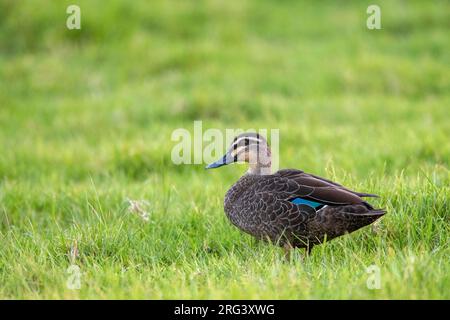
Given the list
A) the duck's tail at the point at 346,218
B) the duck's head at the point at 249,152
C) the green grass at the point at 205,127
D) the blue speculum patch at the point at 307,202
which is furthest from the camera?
the duck's head at the point at 249,152

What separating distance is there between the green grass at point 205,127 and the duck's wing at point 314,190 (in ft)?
1.08

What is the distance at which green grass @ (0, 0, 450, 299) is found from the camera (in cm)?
413

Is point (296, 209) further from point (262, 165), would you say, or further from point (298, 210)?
point (262, 165)

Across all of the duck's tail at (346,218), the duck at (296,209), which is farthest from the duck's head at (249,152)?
the duck's tail at (346,218)

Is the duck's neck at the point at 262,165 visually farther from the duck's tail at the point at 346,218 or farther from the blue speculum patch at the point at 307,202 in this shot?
the duck's tail at the point at 346,218

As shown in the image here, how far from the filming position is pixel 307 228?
4.45 m

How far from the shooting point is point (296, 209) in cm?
446

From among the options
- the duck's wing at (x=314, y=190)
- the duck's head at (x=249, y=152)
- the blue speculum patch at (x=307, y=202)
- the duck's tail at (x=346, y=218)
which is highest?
the duck's head at (x=249, y=152)

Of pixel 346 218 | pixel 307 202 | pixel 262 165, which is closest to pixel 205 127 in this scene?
pixel 262 165

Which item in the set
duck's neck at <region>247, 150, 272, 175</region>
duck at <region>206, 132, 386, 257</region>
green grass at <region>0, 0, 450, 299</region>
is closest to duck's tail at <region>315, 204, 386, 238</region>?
duck at <region>206, 132, 386, 257</region>

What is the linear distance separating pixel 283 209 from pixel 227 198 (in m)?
0.54

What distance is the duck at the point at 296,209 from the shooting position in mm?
4367
